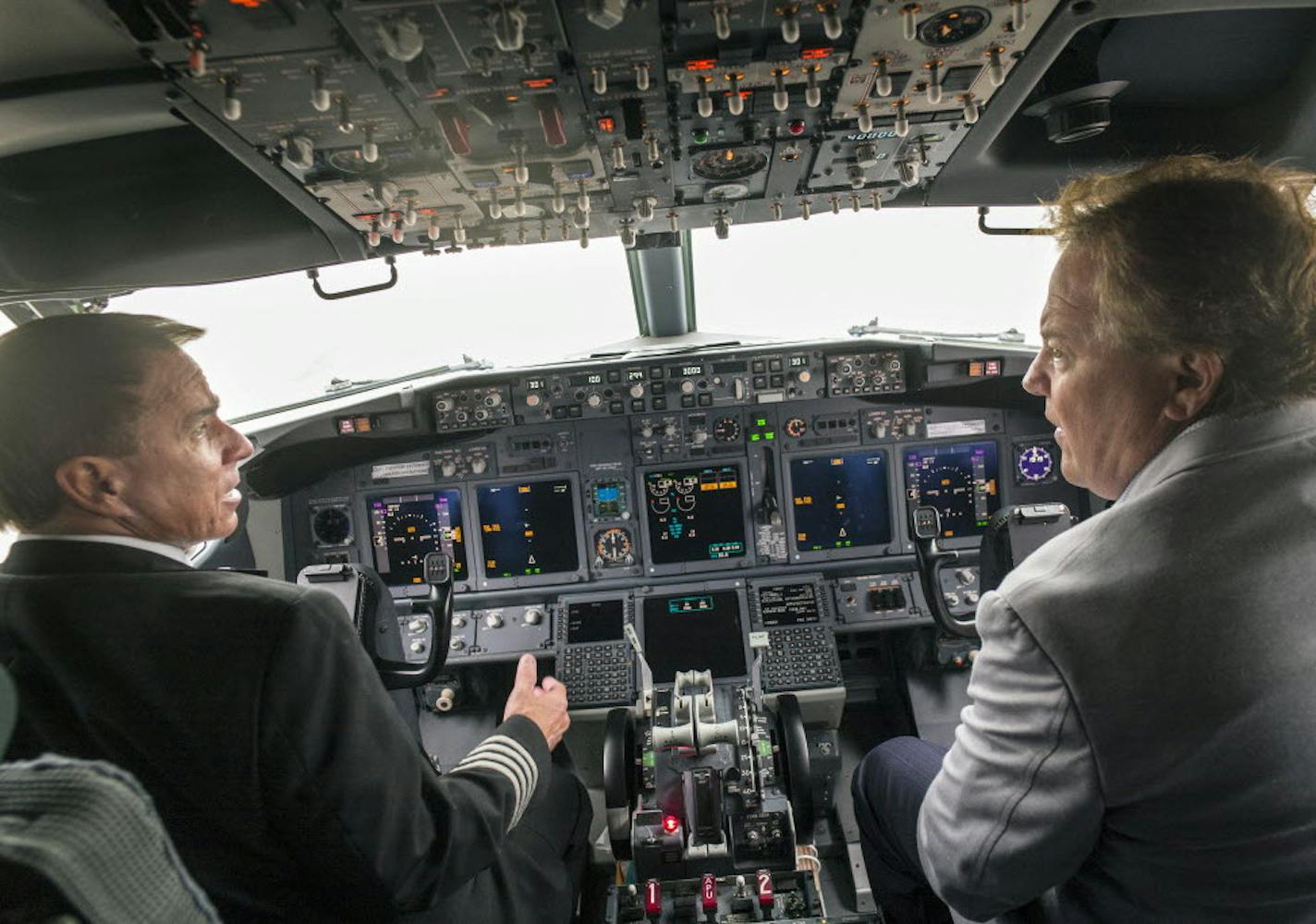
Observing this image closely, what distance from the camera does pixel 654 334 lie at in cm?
434

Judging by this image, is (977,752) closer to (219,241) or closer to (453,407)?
(219,241)

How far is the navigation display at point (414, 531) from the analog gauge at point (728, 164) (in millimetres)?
2185

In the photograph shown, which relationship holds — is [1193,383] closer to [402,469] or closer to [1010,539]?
[1010,539]

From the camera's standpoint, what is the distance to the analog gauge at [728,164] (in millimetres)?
1763

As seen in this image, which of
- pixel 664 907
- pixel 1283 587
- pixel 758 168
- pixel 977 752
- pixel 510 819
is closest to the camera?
pixel 1283 587

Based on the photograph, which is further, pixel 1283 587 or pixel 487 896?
pixel 487 896

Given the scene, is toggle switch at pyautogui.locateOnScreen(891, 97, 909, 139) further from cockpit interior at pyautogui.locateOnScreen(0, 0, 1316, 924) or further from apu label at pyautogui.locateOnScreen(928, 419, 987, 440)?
apu label at pyautogui.locateOnScreen(928, 419, 987, 440)

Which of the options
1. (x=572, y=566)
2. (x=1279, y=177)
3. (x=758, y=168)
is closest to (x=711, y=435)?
(x=572, y=566)

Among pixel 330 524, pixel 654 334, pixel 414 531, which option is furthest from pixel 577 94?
pixel 654 334

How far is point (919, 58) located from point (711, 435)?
224 cm

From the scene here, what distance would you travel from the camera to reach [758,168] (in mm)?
1870

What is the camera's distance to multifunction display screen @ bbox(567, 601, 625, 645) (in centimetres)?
348

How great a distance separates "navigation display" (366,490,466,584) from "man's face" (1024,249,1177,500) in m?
2.83

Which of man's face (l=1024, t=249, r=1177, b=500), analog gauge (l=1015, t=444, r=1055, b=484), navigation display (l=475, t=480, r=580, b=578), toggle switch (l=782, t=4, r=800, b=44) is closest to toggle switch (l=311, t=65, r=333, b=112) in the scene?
toggle switch (l=782, t=4, r=800, b=44)
